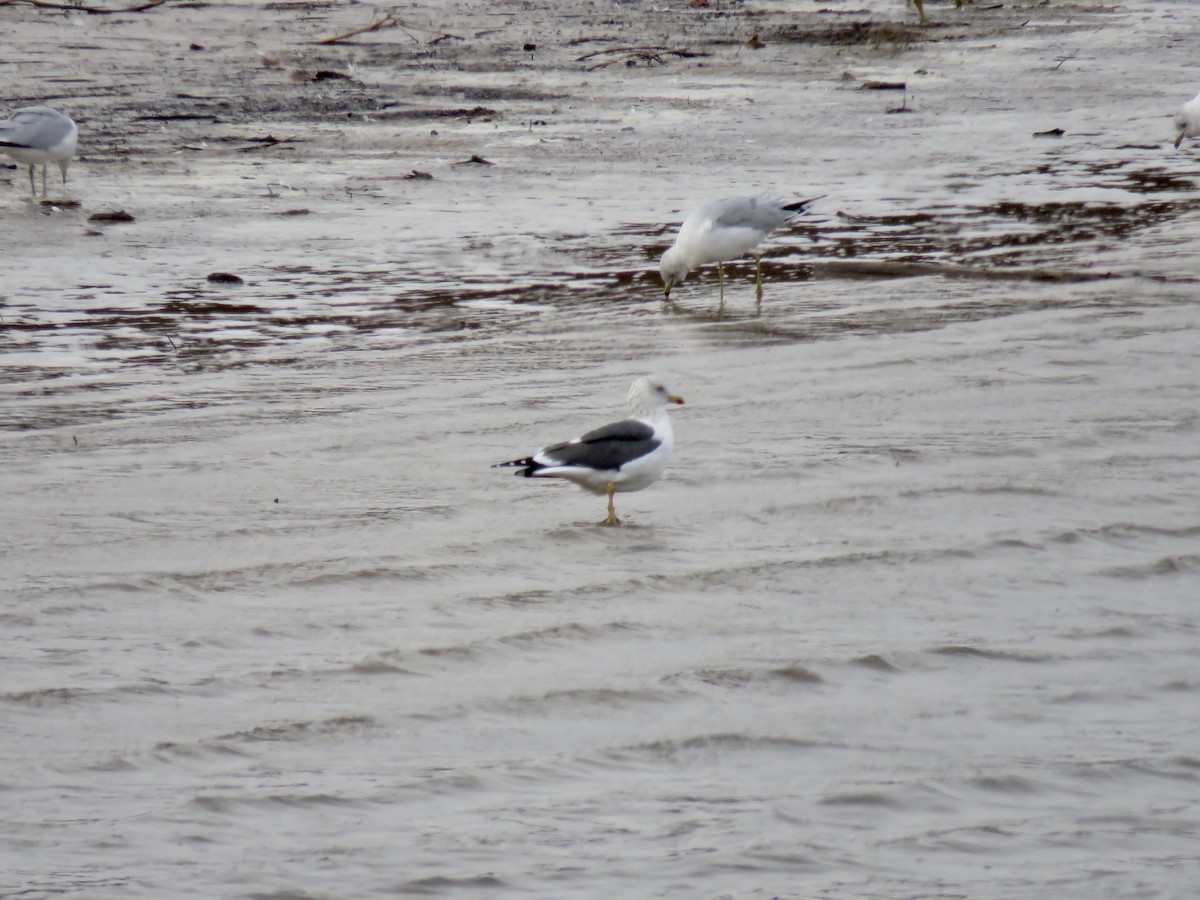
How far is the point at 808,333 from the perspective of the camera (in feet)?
31.4

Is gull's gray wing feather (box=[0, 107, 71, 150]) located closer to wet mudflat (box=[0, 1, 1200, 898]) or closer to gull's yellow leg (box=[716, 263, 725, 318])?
wet mudflat (box=[0, 1, 1200, 898])

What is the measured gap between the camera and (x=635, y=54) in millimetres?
21453

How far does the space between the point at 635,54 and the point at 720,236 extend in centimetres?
1106

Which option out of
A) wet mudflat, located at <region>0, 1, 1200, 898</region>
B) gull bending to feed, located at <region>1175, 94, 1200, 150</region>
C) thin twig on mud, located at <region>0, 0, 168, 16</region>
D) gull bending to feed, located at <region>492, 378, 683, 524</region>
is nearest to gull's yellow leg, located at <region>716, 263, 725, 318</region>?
wet mudflat, located at <region>0, 1, 1200, 898</region>

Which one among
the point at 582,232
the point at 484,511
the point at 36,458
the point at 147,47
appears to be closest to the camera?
the point at 484,511

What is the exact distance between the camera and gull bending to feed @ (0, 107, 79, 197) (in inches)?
536

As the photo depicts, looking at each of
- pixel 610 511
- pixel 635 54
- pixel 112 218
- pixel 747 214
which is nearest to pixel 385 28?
pixel 635 54

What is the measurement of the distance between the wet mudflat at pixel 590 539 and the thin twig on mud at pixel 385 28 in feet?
24.7

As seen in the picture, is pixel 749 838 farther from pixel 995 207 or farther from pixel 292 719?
pixel 995 207

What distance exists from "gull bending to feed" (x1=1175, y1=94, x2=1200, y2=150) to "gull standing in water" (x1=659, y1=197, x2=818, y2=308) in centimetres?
625

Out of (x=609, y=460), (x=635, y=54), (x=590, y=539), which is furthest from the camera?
(x=635, y=54)

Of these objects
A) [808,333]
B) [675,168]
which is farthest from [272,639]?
[675,168]

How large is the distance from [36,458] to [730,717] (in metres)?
3.55

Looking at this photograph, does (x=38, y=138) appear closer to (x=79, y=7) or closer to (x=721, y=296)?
(x=721, y=296)
